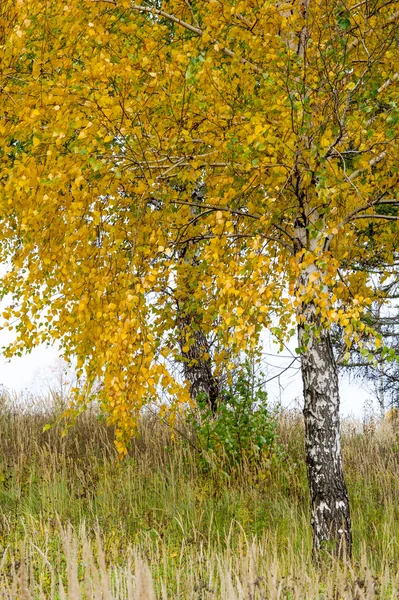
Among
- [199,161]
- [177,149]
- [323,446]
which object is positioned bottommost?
[323,446]

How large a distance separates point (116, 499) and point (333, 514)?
2.61 metres

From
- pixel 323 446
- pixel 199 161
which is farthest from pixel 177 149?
pixel 323 446

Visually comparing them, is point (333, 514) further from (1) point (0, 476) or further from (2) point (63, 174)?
(1) point (0, 476)

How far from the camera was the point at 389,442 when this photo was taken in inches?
435

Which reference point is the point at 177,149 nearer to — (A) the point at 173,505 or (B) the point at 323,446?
(B) the point at 323,446

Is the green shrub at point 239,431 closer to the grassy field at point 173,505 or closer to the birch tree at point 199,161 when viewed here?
the grassy field at point 173,505

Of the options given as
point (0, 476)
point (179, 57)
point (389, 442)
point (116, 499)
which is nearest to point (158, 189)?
point (179, 57)

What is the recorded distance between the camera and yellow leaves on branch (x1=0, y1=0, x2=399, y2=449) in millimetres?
4562

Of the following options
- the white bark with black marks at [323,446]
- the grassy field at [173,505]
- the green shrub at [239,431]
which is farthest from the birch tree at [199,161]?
the green shrub at [239,431]

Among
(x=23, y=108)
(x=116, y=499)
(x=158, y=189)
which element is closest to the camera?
(x=23, y=108)

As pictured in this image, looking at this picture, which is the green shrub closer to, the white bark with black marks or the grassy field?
the grassy field

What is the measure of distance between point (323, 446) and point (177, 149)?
2820 millimetres

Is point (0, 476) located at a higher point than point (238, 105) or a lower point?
lower

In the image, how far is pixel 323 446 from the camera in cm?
569
